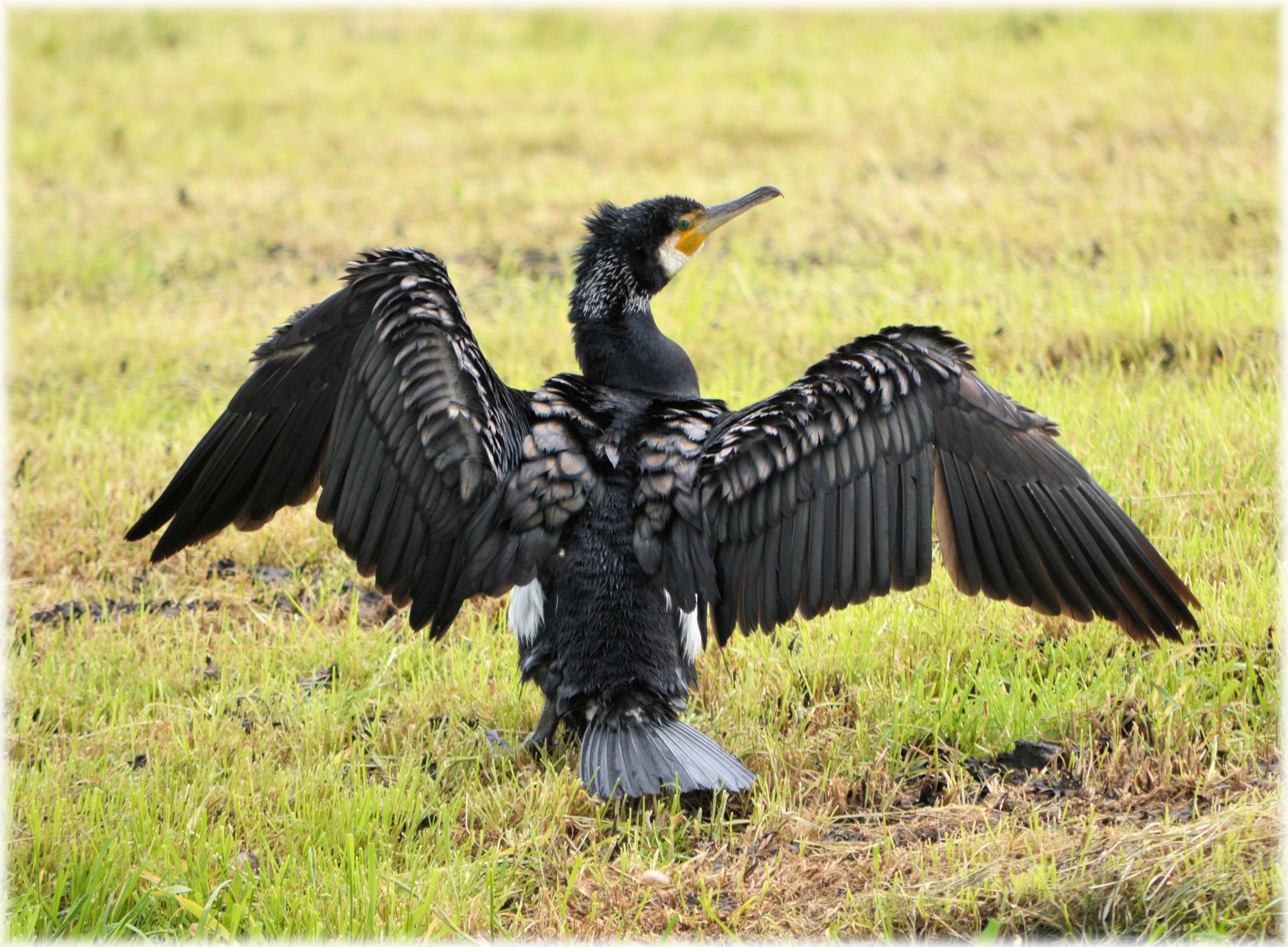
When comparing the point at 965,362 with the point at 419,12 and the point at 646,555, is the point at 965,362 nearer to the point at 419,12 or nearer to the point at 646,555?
the point at 646,555

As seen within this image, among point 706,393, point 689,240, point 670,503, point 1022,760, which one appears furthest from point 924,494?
point 706,393

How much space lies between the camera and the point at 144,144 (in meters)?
10.6

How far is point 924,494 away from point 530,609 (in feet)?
4.09

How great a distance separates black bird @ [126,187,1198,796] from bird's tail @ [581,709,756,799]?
2cm

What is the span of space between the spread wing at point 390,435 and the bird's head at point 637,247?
0.59m

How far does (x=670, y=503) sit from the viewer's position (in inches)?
158

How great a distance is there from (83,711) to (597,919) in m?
2.12

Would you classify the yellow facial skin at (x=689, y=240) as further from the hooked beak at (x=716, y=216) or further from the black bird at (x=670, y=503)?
the black bird at (x=670, y=503)

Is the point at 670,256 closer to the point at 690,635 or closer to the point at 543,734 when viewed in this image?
the point at 690,635

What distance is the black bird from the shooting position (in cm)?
392

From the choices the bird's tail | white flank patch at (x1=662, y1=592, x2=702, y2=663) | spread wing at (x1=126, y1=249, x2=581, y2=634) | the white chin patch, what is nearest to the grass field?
the bird's tail

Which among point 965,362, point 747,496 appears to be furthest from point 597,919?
point 965,362

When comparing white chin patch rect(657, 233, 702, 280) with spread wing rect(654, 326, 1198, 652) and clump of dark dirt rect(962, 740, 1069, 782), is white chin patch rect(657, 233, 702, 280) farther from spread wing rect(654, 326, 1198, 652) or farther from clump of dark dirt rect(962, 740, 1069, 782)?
clump of dark dirt rect(962, 740, 1069, 782)

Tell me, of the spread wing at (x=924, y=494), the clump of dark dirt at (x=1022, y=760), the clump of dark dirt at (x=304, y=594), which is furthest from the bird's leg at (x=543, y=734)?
the clump of dark dirt at (x=1022, y=760)
